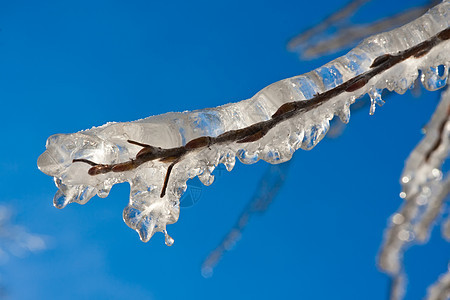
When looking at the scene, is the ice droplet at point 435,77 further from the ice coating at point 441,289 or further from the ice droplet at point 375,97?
the ice coating at point 441,289

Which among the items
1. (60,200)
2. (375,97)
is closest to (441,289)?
(375,97)

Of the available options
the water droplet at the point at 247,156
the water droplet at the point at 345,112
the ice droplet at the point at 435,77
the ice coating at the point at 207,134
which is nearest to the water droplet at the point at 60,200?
the ice coating at the point at 207,134

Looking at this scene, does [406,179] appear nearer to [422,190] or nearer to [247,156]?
[422,190]

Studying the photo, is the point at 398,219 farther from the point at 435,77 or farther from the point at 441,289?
the point at 435,77

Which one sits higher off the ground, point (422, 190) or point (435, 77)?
point (435, 77)

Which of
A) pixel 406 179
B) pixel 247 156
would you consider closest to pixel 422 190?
pixel 406 179

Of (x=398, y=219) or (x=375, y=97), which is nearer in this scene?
(x=398, y=219)

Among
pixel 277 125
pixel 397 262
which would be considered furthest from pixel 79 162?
pixel 397 262

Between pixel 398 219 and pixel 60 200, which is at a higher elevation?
pixel 60 200

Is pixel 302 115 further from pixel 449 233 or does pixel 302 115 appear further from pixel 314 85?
pixel 449 233
